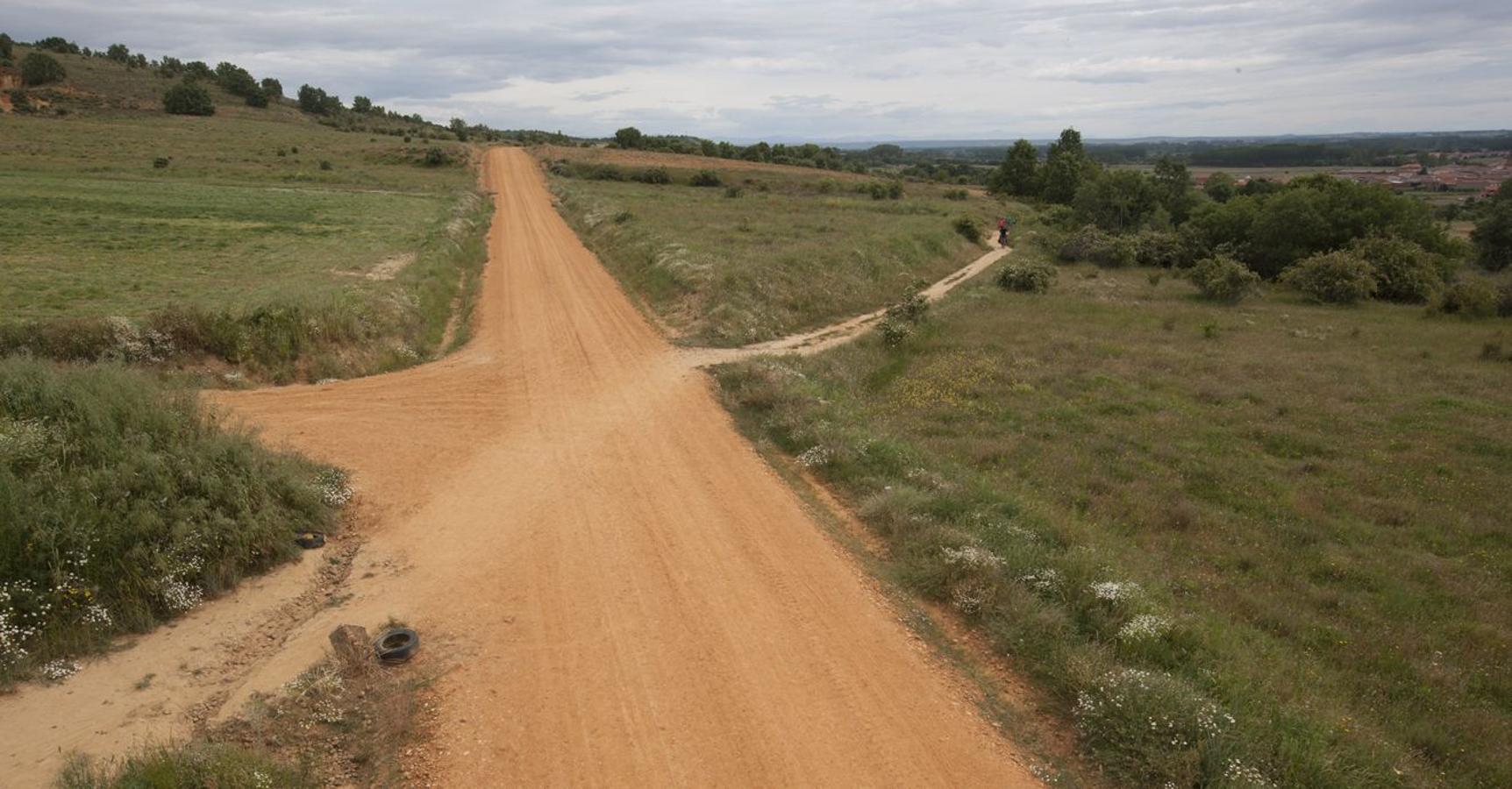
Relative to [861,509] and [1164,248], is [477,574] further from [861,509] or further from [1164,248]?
[1164,248]

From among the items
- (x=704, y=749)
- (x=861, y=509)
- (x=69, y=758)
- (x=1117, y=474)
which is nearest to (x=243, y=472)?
(x=69, y=758)

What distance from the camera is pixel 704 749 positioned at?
6543 mm

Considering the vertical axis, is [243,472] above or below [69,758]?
above

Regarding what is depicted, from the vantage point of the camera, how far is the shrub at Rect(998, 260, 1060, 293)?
3238 cm

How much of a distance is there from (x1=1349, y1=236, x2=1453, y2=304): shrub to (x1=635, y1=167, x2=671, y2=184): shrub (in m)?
57.3

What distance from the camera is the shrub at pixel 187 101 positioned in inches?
3590

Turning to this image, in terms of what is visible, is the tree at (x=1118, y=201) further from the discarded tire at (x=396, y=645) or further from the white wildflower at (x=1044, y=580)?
the discarded tire at (x=396, y=645)

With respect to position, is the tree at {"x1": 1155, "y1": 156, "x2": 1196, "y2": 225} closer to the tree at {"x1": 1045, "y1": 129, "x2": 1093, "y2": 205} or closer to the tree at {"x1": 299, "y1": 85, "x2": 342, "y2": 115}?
the tree at {"x1": 1045, "y1": 129, "x2": 1093, "y2": 205}

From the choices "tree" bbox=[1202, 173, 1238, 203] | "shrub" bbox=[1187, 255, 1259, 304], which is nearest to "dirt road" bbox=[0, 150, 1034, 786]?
"shrub" bbox=[1187, 255, 1259, 304]

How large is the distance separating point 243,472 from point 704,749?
7250 mm

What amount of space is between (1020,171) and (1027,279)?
6152 cm

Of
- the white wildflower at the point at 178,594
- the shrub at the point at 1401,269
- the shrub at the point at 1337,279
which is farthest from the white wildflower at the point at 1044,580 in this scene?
the shrub at the point at 1401,269

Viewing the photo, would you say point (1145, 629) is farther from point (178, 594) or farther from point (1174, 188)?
point (1174, 188)

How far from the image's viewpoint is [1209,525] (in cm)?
1199
